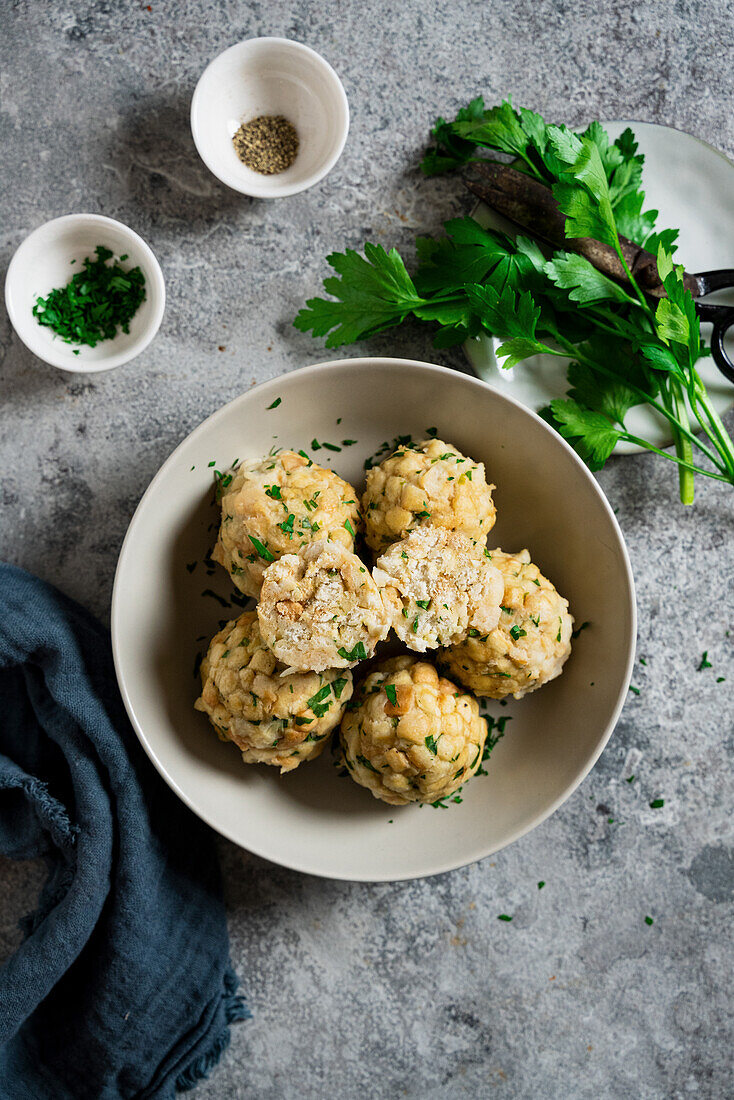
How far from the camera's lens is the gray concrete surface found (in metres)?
2.40

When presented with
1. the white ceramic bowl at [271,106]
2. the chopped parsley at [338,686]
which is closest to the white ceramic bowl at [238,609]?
the chopped parsley at [338,686]

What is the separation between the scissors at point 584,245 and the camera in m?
2.26

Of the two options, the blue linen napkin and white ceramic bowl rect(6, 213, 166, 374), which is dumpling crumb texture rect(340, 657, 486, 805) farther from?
white ceramic bowl rect(6, 213, 166, 374)

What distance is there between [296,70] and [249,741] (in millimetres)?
1998

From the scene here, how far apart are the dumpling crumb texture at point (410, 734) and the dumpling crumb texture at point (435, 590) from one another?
0.51 feet

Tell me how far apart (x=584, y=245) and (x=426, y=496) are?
36.8 inches

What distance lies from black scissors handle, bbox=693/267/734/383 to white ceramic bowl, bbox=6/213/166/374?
1.63 meters

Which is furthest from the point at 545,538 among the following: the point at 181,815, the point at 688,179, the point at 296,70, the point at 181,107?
the point at 181,107

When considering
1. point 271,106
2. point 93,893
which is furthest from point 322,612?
point 271,106

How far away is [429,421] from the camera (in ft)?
7.49

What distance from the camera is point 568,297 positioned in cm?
222

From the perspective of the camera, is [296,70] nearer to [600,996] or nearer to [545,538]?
[545,538]

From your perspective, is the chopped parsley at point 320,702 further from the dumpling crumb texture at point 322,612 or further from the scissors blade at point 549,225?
the scissors blade at point 549,225

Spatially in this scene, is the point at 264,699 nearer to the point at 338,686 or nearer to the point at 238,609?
the point at 338,686
